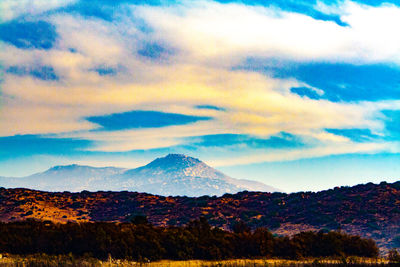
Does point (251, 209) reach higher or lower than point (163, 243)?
higher

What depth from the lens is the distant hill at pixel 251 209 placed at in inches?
2859

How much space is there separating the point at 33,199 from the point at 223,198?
4068cm

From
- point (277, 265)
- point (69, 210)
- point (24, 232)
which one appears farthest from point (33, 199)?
point (277, 265)

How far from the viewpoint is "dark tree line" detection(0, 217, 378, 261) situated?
106 ft

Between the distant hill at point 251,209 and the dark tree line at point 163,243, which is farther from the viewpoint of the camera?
the distant hill at point 251,209

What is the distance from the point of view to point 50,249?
33.3m

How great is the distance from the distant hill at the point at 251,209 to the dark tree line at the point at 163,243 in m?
28.6

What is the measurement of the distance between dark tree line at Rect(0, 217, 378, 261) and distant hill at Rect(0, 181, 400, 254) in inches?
1125

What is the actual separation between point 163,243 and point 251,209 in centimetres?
5862

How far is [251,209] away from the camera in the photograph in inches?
3551

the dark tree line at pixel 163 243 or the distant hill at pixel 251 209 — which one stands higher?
the distant hill at pixel 251 209

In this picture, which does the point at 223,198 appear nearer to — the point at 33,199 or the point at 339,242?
the point at 33,199

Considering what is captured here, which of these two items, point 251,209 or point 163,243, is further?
point 251,209

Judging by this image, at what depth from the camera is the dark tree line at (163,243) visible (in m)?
32.3
